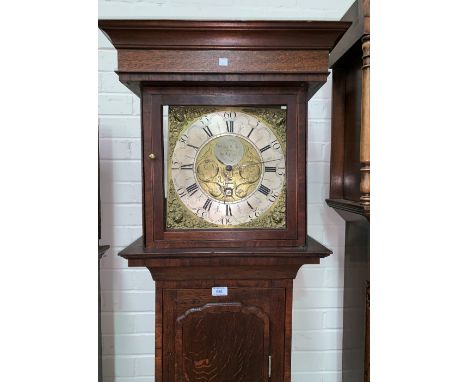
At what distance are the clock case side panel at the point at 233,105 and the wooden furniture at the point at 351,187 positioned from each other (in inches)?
9.6

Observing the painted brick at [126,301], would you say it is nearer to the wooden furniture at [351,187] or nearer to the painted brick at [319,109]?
the wooden furniture at [351,187]

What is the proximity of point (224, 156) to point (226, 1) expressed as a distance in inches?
31.5

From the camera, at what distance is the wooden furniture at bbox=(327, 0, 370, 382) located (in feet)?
4.07

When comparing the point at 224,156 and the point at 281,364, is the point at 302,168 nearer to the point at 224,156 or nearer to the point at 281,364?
the point at 224,156

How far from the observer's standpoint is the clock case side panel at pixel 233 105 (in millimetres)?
1021

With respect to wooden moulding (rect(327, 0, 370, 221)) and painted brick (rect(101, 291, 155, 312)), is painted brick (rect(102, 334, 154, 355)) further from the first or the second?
wooden moulding (rect(327, 0, 370, 221))

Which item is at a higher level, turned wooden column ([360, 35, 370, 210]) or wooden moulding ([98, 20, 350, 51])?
wooden moulding ([98, 20, 350, 51])

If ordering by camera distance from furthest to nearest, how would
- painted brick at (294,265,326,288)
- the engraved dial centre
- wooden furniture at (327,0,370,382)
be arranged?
1. painted brick at (294,265,326,288)
2. wooden furniture at (327,0,370,382)
3. the engraved dial centre

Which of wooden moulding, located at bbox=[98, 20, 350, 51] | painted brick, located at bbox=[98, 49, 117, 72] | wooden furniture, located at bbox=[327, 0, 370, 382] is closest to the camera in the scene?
wooden moulding, located at bbox=[98, 20, 350, 51]

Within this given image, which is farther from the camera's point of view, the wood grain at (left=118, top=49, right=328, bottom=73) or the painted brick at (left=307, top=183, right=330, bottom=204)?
the painted brick at (left=307, top=183, right=330, bottom=204)

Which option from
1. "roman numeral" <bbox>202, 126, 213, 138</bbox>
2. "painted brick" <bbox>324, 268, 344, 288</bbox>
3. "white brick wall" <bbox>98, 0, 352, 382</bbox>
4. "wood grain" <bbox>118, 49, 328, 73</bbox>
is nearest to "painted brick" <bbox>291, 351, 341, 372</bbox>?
"white brick wall" <bbox>98, 0, 352, 382</bbox>

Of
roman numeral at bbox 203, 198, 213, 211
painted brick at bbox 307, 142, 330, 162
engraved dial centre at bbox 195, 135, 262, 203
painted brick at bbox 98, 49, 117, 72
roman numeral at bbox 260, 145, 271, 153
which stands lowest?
roman numeral at bbox 203, 198, 213, 211

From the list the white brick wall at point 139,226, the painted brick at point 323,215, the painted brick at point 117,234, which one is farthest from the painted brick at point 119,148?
the painted brick at point 323,215

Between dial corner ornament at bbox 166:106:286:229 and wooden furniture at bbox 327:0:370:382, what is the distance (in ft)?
1.02
